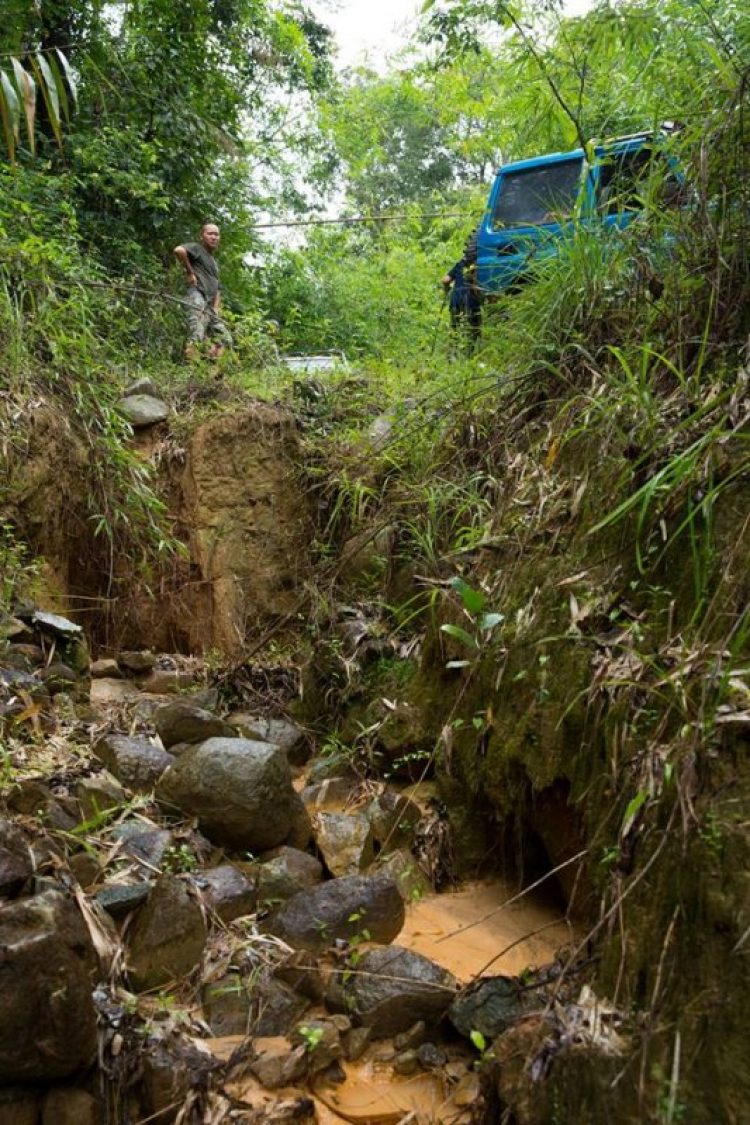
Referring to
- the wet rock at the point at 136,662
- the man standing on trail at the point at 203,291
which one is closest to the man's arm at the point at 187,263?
the man standing on trail at the point at 203,291

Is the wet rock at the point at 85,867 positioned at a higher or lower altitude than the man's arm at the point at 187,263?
lower

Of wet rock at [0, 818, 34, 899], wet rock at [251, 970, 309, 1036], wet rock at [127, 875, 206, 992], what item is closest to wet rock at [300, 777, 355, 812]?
wet rock at [127, 875, 206, 992]

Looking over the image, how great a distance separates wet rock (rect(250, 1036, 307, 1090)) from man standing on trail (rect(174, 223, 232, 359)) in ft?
16.7

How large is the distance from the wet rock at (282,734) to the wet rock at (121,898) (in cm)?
131

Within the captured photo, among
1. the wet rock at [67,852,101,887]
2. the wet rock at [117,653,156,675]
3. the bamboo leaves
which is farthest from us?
the wet rock at [117,653,156,675]

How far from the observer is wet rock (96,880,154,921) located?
2.38 metres

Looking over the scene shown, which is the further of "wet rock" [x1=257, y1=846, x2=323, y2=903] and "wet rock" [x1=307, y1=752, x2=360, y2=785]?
"wet rock" [x1=307, y1=752, x2=360, y2=785]

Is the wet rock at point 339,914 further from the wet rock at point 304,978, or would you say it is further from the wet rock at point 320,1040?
the wet rock at point 320,1040

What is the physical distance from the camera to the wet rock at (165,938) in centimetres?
229

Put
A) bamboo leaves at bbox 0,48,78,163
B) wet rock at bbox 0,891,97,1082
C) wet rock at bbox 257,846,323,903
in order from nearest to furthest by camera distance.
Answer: wet rock at bbox 0,891,97,1082, bamboo leaves at bbox 0,48,78,163, wet rock at bbox 257,846,323,903

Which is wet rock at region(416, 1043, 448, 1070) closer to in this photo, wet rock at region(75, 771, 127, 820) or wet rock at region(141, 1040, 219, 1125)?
wet rock at region(141, 1040, 219, 1125)

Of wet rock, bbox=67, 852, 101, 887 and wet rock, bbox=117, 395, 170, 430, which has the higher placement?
wet rock, bbox=117, 395, 170, 430

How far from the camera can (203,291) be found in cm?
739

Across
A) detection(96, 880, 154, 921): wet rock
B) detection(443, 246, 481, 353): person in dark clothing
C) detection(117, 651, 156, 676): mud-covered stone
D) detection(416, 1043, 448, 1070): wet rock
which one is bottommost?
detection(416, 1043, 448, 1070): wet rock
